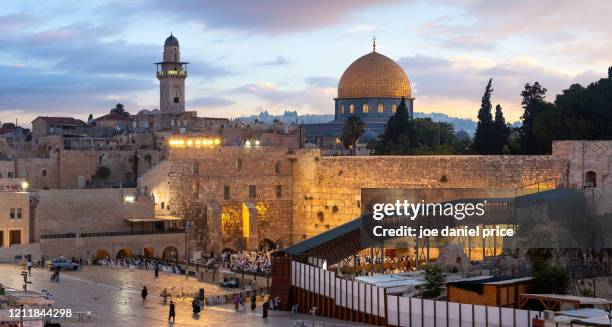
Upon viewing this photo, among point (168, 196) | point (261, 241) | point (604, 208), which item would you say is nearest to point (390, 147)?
point (261, 241)

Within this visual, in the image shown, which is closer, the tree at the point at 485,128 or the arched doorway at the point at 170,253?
the arched doorway at the point at 170,253

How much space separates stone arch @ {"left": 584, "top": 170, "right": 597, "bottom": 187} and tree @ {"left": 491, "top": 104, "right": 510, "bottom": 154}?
8.31m

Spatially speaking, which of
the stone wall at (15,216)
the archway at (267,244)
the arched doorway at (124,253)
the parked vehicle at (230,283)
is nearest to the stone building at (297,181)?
the archway at (267,244)

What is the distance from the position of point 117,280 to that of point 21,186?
10.1m

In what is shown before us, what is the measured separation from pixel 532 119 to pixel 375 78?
2422cm

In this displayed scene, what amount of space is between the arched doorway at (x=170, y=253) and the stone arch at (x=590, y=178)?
16.9m

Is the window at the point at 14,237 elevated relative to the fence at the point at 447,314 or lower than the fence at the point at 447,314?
elevated

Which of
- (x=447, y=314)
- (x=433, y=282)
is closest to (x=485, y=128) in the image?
(x=433, y=282)

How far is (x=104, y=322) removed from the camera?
2789 centimetres

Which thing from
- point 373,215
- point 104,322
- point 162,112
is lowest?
point 104,322

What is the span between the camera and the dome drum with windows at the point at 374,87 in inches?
2970

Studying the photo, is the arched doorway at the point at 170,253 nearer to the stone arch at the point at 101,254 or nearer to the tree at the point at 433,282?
the stone arch at the point at 101,254

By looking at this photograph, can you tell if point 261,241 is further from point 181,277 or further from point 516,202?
point 516,202

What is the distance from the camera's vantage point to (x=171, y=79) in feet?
233
